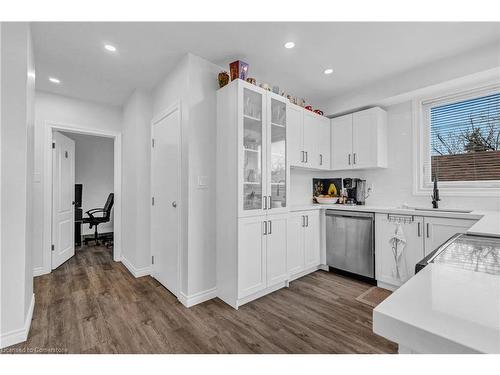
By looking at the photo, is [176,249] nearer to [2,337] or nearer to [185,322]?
[185,322]

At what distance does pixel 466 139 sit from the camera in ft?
9.52

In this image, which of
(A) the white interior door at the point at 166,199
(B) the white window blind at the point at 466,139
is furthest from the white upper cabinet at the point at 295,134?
(B) the white window blind at the point at 466,139

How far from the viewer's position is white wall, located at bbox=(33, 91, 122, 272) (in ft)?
10.8

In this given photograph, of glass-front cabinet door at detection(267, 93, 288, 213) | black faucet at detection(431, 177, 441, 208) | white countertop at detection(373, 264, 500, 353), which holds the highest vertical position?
glass-front cabinet door at detection(267, 93, 288, 213)

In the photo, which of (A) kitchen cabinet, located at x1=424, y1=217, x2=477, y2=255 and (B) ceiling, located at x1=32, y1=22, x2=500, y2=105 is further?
(A) kitchen cabinet, located at x1=424, y1=217, x2=477, y2=255

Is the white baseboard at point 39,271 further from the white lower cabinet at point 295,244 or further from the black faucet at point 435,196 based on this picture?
the black faucet at point 435,196

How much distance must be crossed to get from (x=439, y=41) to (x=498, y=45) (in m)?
0.58

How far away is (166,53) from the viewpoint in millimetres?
2484

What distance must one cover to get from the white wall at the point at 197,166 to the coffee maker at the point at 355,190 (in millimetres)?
2192

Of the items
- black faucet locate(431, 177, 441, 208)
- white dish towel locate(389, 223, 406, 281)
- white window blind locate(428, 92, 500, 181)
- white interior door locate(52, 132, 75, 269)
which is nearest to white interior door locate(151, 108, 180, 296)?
white interior door locate(52, 132, 75, 269)

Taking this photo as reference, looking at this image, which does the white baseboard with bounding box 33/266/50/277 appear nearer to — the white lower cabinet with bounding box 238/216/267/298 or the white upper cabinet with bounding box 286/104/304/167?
the white lower cabinet with bounding box 238/216/267/298

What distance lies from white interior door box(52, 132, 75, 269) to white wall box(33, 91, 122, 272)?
8.8 inches

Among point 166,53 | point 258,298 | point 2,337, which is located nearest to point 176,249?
point 258,298

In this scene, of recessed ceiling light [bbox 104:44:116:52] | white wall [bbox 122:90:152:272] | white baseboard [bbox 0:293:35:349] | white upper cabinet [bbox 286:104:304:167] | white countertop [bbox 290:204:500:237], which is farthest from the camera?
white wall [bbox 122:90:152:272]
